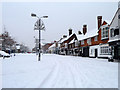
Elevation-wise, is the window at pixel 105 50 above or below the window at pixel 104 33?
below

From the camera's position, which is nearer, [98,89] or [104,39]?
[98,89]

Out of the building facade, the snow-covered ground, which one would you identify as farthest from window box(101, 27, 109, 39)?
the snow-covered ground

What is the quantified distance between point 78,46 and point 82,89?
133ft

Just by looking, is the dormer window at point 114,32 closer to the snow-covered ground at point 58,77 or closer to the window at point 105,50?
the window at point 105,50

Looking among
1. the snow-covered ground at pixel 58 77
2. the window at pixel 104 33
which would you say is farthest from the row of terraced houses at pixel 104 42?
the snow-covered ground at pixel 58 77

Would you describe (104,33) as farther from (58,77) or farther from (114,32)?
(58,77)

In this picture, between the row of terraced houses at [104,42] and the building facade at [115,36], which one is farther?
the row of terraced houses at [104,42]

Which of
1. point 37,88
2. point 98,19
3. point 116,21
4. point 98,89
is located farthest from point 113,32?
point 37,88

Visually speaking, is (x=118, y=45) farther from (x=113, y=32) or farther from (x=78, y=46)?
(x=78, y=46)

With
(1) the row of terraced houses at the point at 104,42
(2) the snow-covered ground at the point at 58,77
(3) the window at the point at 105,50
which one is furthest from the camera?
(3) the window at the point at 105,50

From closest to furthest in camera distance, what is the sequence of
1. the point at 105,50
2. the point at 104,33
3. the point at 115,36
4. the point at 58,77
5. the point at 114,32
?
1. the point at 58,77
2. the point at 115,36
3. the point at 114,32
4. the point at 105,50
5. the point at 104,33

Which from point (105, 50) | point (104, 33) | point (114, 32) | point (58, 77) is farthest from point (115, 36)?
point (58, 77)

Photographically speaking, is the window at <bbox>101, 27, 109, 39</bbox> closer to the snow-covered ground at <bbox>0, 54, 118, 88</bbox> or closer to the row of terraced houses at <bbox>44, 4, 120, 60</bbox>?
the row of terraced houses at <bbox>44, 4, 120, 60</bbox>

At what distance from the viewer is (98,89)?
581 centimetres
